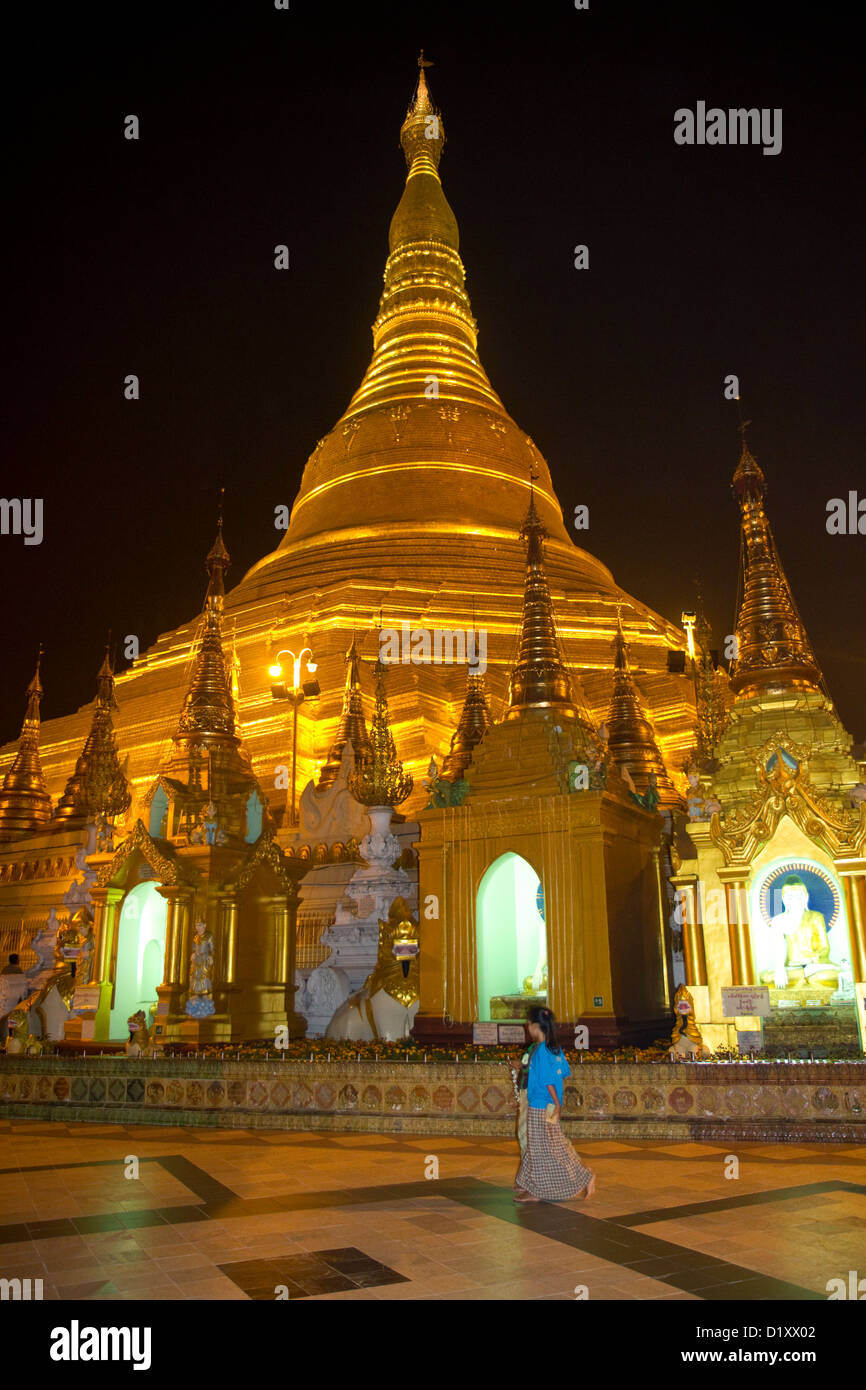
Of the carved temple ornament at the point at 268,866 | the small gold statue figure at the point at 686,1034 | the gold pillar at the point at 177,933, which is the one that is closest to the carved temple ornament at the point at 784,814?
the small gold statue figure at the point at 686,1034

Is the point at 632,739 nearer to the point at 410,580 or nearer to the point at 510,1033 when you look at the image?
the point at 510,1033

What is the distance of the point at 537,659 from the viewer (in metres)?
16.4

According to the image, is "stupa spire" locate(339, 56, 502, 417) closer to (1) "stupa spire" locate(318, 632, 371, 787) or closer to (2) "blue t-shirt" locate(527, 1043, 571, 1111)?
(1) "stupa spire" locate(318, 632, 371, 787)

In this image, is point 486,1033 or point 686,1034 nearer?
point 686,1034

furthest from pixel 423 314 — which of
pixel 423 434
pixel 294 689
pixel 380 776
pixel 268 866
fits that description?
pixel 268 866

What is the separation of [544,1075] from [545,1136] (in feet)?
1.28

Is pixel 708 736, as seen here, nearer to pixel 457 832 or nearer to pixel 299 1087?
pixel 457 832

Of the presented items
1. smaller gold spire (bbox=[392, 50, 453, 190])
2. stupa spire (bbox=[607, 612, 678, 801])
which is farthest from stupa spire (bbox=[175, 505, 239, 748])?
smaller gold spire (bbox=[392, 50, 453, 190])

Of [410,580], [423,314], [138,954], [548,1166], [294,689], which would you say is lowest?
[548,1166]

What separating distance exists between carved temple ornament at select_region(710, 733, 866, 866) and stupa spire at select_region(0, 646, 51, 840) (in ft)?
67.1

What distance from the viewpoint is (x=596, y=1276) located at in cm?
507

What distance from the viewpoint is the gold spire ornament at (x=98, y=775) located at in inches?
980

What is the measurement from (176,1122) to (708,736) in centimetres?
1085
